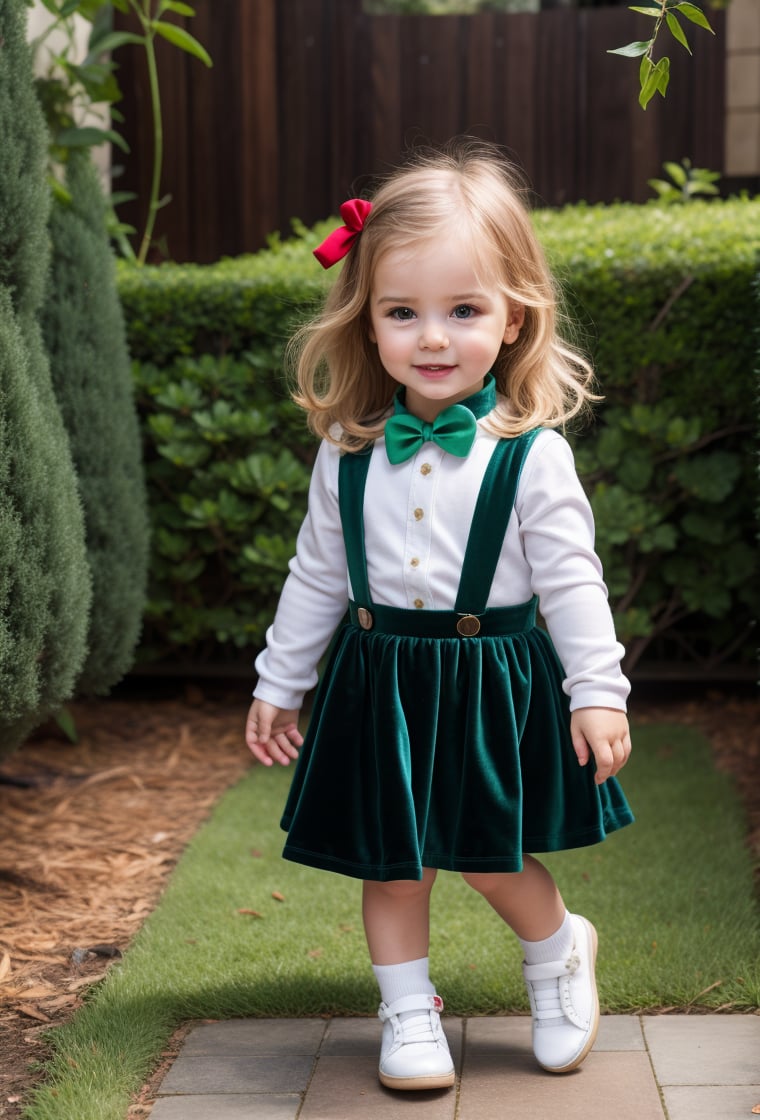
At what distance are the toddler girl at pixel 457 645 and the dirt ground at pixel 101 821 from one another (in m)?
0.58

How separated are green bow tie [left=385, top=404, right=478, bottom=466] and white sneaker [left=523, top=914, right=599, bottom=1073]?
2.93 ft

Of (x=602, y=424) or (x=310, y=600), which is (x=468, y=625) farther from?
(x=602, y=424)

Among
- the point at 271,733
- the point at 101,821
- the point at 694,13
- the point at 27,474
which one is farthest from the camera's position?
the point at 101,821

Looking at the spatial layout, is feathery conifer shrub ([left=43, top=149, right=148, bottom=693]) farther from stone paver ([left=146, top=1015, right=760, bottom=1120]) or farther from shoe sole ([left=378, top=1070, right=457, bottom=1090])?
shoe sole ([left=378, top=1070, right=457, bottom=1090])

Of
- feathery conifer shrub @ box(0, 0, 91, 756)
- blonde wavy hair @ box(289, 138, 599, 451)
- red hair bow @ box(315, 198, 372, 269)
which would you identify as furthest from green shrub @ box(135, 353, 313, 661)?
red hair bow @ box(315, 198, 372, 269)

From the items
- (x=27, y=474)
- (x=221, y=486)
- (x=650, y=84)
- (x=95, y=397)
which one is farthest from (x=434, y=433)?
(x=221, y=486)

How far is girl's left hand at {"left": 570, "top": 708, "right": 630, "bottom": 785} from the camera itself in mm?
2074

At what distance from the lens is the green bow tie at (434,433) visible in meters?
2.21

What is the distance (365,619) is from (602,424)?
2.50 m

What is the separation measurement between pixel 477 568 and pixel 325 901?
1332 millimetres

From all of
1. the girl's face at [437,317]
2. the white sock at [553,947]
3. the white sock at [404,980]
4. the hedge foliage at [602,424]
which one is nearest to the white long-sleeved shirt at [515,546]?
the girl's face at [437,317]

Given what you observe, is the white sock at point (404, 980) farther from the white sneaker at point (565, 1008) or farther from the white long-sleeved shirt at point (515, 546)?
the white long-sleeved shirt at point (515, 546)

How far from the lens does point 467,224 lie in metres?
2.17

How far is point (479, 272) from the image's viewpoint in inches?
85.4
